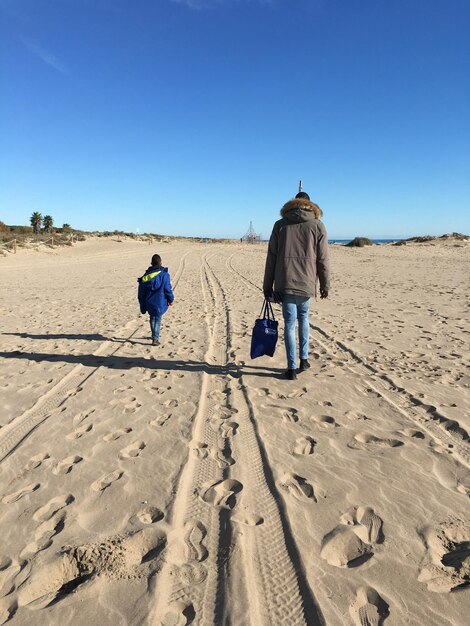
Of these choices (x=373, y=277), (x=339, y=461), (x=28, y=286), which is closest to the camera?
(x=339, y=461)

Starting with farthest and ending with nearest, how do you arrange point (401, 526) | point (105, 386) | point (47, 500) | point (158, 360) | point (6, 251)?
point (6, 251) → point (158, 360) → point (105, 386) → point (47, 500) → point (401, 526)

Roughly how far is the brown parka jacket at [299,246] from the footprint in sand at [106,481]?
8.86 ft

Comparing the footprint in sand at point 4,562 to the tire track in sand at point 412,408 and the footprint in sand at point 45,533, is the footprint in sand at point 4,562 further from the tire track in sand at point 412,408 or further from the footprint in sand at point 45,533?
the tire track in sand at point 412,408

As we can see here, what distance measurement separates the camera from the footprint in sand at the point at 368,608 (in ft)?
5.79

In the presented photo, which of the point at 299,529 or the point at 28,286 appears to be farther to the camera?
the point at 28,286

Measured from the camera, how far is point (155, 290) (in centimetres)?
656

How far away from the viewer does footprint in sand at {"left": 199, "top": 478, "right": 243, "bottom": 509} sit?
2584 millimetres

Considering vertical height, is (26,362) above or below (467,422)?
below

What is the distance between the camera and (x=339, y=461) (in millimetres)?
3068

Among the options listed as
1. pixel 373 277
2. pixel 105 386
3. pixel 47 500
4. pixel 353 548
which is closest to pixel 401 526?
pixel 353 548

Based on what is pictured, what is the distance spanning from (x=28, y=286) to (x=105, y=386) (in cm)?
1277

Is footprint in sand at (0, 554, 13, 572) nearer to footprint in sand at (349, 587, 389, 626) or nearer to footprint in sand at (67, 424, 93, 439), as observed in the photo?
footprint in sand at (67, 424, 93, 439)

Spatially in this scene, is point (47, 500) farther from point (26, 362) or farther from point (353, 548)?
point (26, 362)

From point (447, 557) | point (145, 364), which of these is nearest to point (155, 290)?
point (145, 364)
